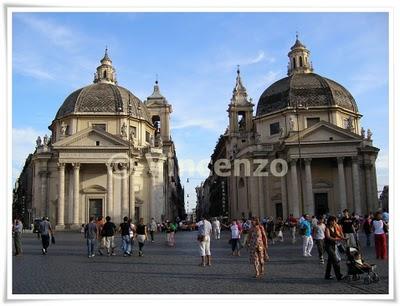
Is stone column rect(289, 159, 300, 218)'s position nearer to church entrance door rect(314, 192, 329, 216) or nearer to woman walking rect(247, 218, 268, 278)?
church entrance door rect(314, 192, 329, 216)

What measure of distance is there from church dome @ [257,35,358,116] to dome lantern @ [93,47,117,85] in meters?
19.3

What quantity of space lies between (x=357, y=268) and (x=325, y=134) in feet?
123

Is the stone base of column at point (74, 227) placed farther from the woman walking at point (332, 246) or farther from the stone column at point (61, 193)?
the woman walking at point (332, 246)

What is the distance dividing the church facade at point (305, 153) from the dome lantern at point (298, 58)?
124 millimetres

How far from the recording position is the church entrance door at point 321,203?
1980 inches

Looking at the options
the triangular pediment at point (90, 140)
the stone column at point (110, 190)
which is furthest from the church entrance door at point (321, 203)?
the stone column at point (110, 190)

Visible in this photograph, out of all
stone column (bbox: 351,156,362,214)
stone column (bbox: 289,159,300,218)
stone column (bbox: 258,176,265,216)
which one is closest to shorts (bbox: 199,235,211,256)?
stone column (bbox: 289,159,300,218)

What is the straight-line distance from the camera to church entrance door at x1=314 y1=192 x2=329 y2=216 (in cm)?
5028

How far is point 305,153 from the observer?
49.2 meters

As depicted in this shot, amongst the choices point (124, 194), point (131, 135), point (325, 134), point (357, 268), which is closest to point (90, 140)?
point (131, 135)
